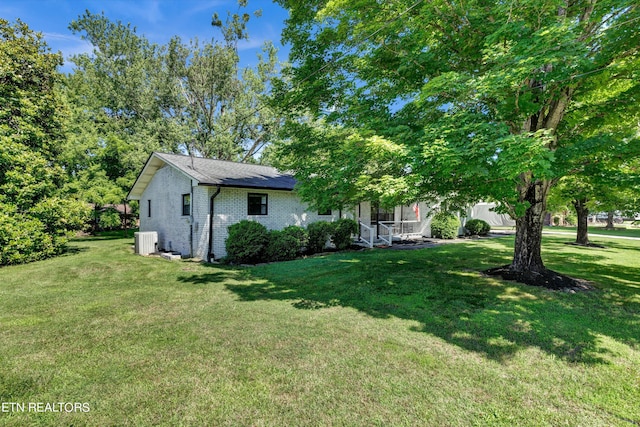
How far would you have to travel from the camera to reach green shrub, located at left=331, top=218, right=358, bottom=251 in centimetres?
1410

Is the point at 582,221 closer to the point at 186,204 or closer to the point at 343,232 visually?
the point at 343,232

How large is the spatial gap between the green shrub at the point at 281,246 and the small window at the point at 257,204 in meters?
1.43

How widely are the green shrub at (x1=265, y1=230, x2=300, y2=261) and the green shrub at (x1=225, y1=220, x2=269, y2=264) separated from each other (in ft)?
0.94

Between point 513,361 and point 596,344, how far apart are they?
5.24 feet

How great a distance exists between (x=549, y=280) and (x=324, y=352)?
651cm

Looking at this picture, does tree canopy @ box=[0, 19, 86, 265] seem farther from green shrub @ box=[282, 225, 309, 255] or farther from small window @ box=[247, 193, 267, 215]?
green shrub @ box=[282, 225, 309, 255]

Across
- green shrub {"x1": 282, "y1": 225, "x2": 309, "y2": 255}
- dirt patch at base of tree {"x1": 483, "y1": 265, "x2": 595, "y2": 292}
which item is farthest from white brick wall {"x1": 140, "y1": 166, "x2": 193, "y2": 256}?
dirt patch at base of tree {"x1": 483, "y1": 265, "x2": 595, "y2": 292}

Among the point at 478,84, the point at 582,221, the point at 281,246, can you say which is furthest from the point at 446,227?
the point at 478,84

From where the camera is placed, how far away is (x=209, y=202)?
37.6ft

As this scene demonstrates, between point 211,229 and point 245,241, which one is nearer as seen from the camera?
point 245,241

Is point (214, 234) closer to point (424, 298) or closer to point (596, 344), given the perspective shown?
point (424, 298)

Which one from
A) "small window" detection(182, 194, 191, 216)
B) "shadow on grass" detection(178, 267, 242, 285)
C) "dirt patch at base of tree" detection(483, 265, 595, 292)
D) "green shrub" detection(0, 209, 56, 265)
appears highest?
"small window" detection(182, 194, 191, 216)

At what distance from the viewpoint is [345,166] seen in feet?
21.4

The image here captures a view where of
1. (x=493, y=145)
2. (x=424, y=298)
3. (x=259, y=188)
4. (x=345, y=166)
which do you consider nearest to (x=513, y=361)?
(x=424, y=298)
